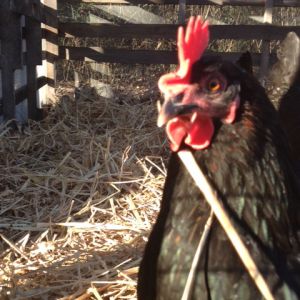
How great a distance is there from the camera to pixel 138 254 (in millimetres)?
2689

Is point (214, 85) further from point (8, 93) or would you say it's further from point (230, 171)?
point (8, 93)

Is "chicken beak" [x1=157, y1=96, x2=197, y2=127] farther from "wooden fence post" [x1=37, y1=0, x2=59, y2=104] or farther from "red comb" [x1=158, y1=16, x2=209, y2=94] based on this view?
"wooden fence post" [x1=37, y1=0, x2=59, y2=104]

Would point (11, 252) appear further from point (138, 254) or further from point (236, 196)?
point (236, 196)

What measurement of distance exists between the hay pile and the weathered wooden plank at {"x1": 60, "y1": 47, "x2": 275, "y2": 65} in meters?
1.32

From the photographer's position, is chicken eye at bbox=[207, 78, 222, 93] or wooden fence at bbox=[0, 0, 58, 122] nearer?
chicken eye at bbox=[207, 78, 222, 93]

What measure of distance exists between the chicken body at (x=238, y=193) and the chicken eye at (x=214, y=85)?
0.01 metres

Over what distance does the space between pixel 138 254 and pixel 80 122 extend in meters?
2.55

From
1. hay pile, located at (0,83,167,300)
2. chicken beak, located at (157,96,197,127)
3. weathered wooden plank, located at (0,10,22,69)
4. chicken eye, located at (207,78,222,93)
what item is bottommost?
hay pile, located at (0,83,167,300)

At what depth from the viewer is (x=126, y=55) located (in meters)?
6.12

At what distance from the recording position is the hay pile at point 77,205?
2.46 m

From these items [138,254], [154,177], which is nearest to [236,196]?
[138,254]

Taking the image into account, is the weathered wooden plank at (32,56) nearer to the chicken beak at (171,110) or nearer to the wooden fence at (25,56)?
the wooden fence at (25,56)

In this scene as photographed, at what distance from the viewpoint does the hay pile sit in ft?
8.05

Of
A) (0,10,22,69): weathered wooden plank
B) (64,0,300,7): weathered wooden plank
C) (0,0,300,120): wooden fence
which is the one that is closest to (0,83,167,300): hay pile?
(0,10,22,69): weathered wooden plank
